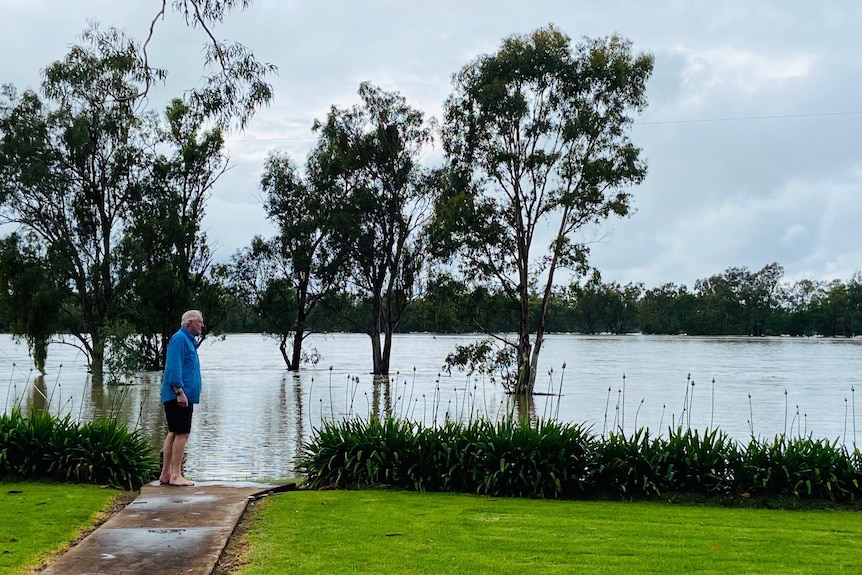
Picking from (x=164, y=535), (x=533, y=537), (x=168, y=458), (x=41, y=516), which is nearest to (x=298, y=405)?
(x=168, y=458)

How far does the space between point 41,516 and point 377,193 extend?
3951cm

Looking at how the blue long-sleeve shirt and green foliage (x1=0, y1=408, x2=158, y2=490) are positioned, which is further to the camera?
green foliage (x1=0, y1=408, x2=158, y2=490)

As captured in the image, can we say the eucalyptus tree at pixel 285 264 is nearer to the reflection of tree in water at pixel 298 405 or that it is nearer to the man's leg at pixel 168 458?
the reflection of tree in water at pixel 298 405

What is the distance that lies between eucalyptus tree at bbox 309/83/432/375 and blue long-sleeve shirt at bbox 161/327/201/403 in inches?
1434

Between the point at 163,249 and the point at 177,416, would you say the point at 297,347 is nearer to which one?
the point at 163,249

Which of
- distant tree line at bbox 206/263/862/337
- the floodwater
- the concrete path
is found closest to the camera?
the concrete path

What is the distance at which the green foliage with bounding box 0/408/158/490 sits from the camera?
9531mm

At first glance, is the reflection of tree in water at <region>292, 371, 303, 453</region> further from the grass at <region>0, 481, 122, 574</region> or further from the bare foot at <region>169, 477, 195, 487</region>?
the grass at <region>0, 481, 122, 574</region>

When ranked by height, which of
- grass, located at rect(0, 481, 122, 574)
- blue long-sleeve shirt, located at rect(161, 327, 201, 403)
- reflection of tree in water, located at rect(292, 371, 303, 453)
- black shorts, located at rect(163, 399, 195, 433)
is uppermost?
blue long-sleeve shirt, located at rect(161, 327, 201, 403)

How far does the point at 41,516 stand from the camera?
297 inches

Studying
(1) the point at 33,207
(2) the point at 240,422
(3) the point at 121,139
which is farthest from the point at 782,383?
(1) the point at 33,207

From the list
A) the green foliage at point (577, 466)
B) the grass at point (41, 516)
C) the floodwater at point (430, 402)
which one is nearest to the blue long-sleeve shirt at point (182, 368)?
the grass at point (41, 516)

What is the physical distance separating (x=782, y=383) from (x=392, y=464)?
33451mm

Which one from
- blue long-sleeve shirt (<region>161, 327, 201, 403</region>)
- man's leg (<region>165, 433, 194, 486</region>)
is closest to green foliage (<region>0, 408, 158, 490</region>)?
man's leg (<region>165, 433, 194, 486</region>)
